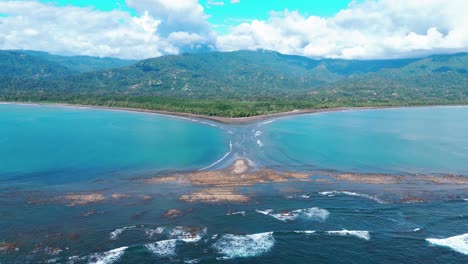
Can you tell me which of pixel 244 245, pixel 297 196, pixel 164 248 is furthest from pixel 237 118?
pixel 164 248

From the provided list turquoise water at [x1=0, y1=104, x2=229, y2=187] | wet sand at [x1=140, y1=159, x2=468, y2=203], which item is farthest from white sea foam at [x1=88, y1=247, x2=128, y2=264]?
turquoise water at [x1=0, y1=104, x2=229, y2=187]

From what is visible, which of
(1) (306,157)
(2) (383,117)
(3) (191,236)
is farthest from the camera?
(2) (383,117)

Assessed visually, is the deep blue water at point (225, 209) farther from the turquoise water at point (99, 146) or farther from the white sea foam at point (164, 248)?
the turquoise water at point (99, 146)

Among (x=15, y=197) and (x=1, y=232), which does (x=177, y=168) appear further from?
(x=1, y=232)

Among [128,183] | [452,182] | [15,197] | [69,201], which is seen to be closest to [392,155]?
[452,182]

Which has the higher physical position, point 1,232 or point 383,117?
point 383,117

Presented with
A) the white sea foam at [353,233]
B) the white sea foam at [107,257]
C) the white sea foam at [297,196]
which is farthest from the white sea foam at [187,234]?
the white sea foam at [297,196]
